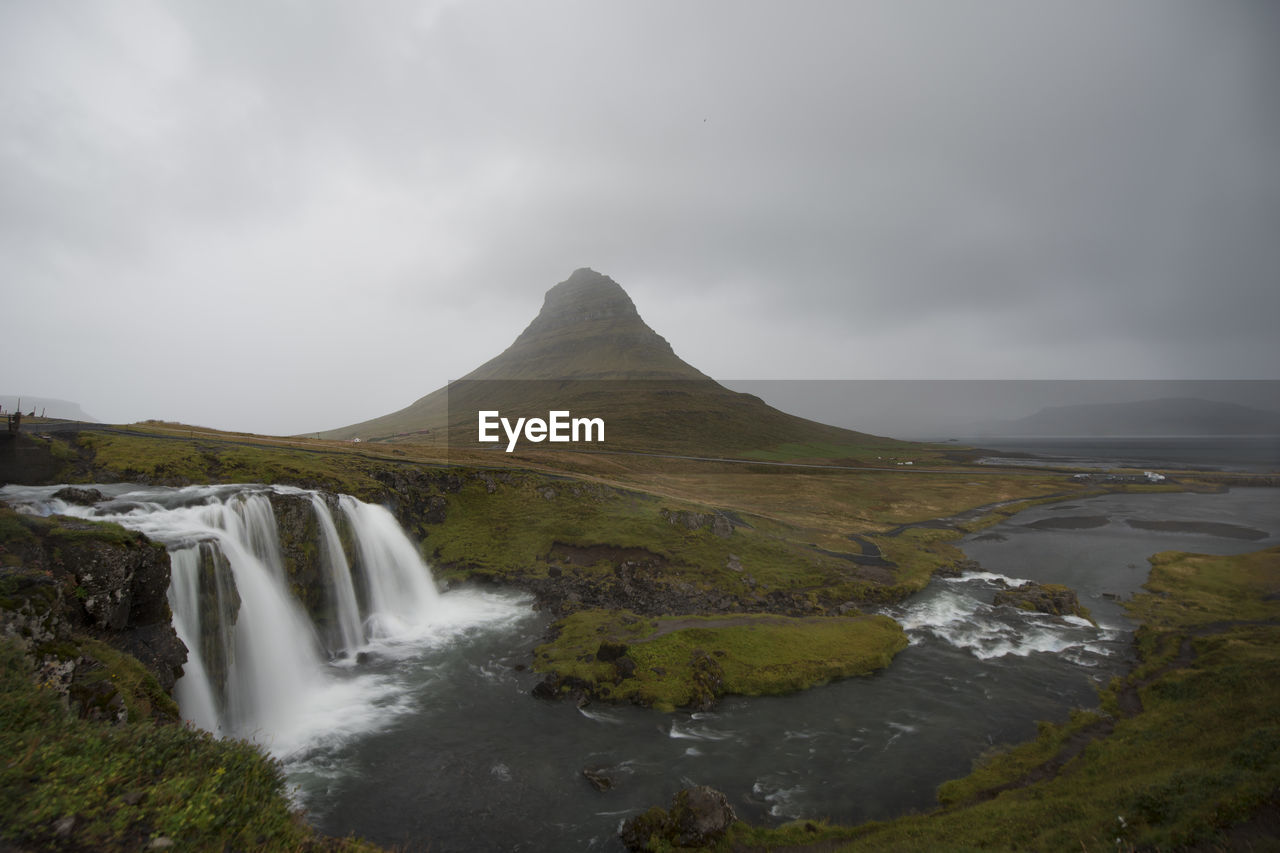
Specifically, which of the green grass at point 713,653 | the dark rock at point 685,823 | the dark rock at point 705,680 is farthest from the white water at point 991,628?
the dark rock at point 685,823

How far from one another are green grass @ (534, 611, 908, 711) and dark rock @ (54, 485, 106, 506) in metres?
27.7

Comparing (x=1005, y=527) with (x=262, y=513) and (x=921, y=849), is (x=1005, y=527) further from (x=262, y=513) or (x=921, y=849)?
(x=262, y=513)

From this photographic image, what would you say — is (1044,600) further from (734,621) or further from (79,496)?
(79,496)

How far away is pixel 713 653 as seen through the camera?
32.6 meters

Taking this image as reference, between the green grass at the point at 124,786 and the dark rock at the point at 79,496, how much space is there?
76.2 feet

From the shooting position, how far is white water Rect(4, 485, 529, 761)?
81.7 feet

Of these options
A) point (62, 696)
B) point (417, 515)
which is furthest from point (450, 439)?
point (62, 696)

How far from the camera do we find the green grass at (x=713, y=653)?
97.9ft

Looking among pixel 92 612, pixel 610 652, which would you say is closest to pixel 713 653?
pixel 610 652

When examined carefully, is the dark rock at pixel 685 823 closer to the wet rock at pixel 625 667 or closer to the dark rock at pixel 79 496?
the wet rock at pixel 625 667

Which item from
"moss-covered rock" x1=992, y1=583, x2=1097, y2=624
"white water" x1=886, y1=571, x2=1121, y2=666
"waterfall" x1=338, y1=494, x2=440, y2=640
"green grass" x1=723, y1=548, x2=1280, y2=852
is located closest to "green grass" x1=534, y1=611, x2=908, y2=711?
"white water" x1=886, y1=571, x2=1121, y2=666

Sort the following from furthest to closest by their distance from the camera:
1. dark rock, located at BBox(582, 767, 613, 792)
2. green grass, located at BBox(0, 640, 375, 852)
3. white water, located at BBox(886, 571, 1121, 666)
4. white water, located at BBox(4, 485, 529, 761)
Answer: white water, located at BBox(886, 571, 1121, 666) → white water, located at BBox(4, 485, 529, 761) → dark rock, located at BBox(582, 767, 613, 792) → green grass, located at BBox(0, 640, 375, 852)

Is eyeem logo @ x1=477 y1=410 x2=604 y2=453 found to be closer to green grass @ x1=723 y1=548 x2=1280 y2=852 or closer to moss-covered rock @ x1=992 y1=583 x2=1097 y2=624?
moss-covered rock @ x1=992 y1=583 x2=1097 y2=624

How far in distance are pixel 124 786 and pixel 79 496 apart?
30585 millimetres
